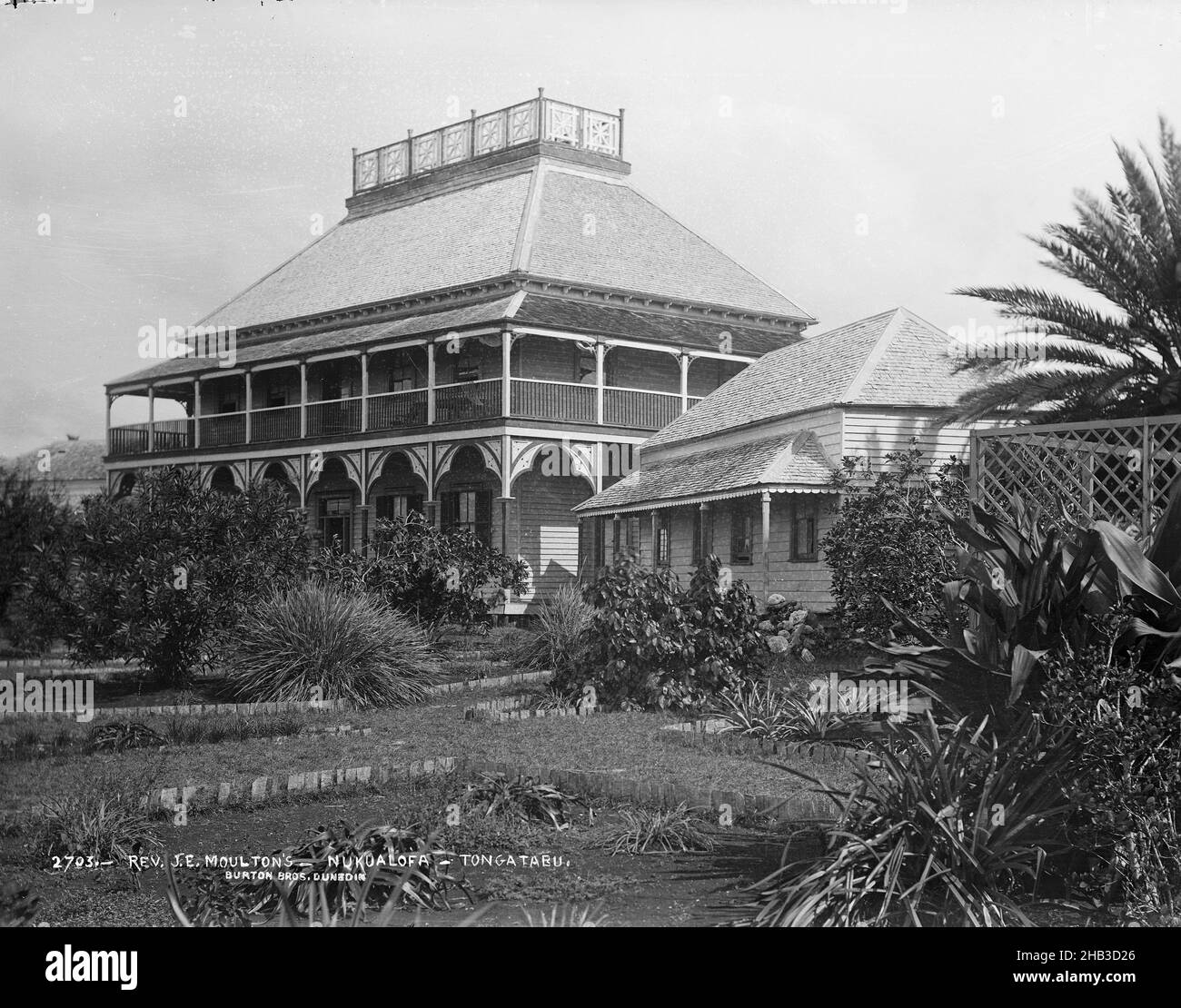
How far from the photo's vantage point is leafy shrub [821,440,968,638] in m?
14.5

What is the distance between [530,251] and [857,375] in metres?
9.86

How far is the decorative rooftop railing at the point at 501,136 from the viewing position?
30.0m

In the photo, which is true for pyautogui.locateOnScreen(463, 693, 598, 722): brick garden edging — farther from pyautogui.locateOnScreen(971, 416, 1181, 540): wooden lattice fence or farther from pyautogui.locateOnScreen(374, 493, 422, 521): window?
pyautogui.locateOnScreen(374, 493, 422, 521): window

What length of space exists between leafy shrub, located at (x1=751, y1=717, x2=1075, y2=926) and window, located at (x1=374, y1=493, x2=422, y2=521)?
2615 centimetres

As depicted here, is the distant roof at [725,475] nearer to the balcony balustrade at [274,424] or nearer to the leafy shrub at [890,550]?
the leafy shrub at [890,550]

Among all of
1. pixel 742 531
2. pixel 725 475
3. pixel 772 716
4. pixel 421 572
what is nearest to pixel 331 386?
pixel 742 531

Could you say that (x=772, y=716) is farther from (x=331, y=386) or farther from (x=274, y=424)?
(x=331, y=386)

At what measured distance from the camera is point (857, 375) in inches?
830

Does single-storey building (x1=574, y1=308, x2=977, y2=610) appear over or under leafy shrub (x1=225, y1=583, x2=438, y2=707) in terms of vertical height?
over

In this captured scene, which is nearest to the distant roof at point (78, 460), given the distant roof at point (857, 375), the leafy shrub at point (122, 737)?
the distant roof at point (857, 375)

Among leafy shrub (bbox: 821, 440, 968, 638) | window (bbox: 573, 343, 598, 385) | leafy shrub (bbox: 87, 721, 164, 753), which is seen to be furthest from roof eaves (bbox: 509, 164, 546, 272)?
leafy shrub (bbox: 87, 721, 164, 753)

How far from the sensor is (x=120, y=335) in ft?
37.2

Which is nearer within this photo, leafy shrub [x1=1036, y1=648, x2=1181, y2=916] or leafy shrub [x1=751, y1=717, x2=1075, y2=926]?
leafy shrub [x1=751, y1=717, x2=1075, y2=926]
